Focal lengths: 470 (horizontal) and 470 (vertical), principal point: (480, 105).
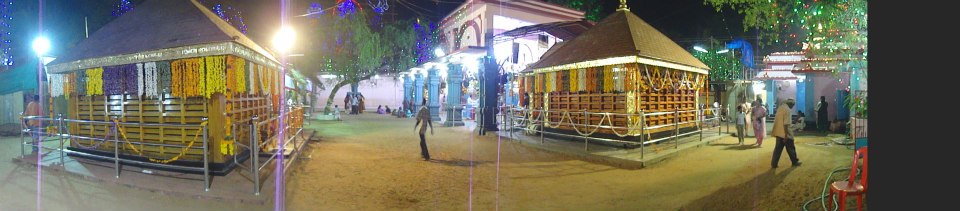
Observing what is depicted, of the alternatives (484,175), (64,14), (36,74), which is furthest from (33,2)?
(484,175)

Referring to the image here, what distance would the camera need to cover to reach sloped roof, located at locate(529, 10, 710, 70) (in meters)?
11.6

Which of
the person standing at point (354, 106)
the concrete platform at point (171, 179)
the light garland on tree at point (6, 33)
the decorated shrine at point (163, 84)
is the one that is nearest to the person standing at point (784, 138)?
the concrete platform at point (171, 179)

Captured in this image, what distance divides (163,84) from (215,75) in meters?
1.05

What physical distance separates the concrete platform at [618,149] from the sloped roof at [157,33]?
692 cm

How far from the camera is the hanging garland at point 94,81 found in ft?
27.1

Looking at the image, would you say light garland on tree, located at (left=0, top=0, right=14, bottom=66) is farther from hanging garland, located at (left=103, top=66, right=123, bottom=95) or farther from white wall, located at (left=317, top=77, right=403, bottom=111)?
white wall, located at (left=317, top=77, right=403, bottom=111)

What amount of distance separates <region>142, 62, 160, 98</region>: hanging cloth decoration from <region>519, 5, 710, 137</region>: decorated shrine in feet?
27.6

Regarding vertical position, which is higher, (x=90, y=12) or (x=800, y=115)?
(x=90, y=12)

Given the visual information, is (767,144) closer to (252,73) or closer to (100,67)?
(252,73)

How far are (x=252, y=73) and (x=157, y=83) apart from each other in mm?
1477

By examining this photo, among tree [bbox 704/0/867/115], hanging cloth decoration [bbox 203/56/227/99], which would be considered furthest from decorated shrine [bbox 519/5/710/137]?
hanging cloth decoration [bbox 203/56/227/99]

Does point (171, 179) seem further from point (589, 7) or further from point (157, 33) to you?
point (589, 7)

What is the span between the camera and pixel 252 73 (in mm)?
8734

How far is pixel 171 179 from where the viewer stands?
7168mm
